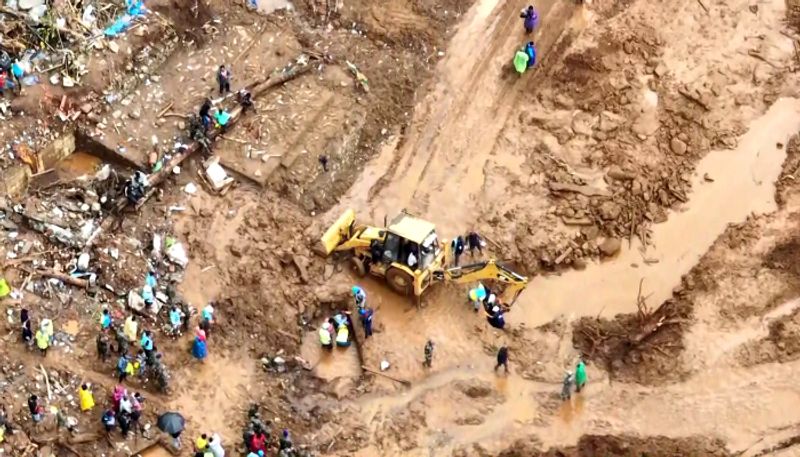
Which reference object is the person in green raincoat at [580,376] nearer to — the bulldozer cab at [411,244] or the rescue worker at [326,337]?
the bulldozer cab at [411,244]

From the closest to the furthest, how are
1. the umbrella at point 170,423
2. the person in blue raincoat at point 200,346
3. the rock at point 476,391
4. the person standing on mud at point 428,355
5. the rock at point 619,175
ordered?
the umbrella at point 170,423
the person in blue raincoat at point 200,346
the rock at point 476,391
the person standing on mud at point 428,355
the rock at point 619,175

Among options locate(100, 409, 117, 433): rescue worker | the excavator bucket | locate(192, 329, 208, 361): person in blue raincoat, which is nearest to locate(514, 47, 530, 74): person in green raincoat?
the excavator bucket

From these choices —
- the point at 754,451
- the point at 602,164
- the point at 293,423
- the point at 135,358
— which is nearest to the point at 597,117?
the point at 602,164

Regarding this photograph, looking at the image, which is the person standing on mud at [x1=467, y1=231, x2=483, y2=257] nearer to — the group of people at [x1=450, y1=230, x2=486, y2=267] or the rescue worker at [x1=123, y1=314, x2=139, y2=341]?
the group of people at [x1=450, y1=230, x2=486, y2=267]

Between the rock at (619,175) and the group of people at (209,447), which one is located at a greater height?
the rock at (619,175)

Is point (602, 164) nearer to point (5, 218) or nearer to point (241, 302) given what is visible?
point (241, 302)

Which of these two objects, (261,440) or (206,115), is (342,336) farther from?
(206,115)

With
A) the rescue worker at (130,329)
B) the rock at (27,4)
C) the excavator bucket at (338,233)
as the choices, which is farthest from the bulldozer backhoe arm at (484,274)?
the rock at (27,4)
